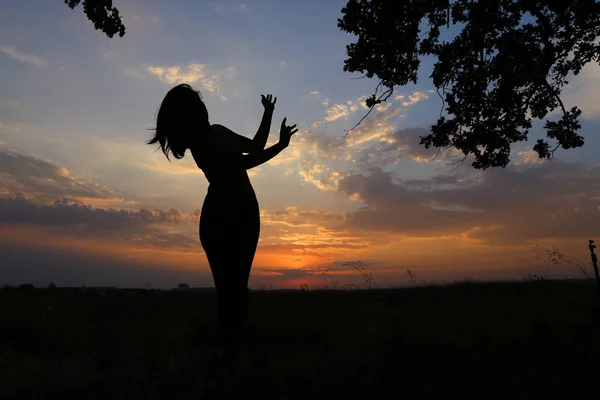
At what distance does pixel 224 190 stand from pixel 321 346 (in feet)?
8.26

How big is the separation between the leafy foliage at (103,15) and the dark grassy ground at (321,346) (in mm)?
5666

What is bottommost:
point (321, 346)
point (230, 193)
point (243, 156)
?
point (321, 346)

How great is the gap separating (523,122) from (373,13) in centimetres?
395

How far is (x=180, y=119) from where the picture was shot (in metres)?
6.36

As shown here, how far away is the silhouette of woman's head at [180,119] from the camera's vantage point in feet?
20.9

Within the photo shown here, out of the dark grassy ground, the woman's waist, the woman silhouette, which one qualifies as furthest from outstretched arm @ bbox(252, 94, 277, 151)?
the dark grassy ground

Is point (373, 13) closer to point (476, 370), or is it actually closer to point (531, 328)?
point (531, 328)

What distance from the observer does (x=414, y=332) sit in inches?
275

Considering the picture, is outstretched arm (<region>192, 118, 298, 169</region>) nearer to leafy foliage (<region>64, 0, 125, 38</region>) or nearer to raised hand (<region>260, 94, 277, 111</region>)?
raised hand (<region>260, 94, 277, 111</region>)

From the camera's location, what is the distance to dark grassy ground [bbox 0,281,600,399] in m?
4.66

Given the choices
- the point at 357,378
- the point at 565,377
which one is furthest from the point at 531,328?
the point at 357,378

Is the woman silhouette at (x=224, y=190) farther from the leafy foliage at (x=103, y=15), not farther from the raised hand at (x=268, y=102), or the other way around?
the leafy foliage at (x=103, y=15)

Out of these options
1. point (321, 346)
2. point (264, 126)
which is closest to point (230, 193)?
point (264, 126)

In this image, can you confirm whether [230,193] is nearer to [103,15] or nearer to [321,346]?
[321,346]
